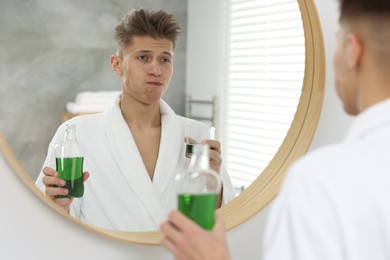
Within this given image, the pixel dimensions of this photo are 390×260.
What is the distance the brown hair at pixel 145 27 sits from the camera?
1.26m

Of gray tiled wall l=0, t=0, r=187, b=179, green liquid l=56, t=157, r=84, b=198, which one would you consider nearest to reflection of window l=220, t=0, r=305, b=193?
gray tiled wall l=0, t=0, r=187, b=179

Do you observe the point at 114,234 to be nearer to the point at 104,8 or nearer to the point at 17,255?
the point at 17,255

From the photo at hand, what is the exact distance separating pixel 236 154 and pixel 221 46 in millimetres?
284

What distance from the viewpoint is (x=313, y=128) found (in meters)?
1.46

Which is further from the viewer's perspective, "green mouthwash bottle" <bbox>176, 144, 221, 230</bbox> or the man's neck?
the man's neck

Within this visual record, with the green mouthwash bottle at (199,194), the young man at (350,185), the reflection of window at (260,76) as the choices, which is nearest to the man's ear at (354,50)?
the young man at (350,185)

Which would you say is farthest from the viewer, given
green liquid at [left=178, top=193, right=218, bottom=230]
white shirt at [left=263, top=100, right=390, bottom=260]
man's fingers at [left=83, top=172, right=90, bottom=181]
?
man's fingers at [left=83, top=172, right=90, bottom=181]

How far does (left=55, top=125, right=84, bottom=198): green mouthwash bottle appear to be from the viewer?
1.18 m

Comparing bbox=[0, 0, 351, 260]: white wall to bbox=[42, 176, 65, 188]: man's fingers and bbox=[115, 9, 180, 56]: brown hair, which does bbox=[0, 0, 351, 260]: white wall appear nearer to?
bbox=[42, 176, 65, 188]: man's fingers

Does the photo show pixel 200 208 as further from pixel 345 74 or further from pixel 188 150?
pixel 188 150

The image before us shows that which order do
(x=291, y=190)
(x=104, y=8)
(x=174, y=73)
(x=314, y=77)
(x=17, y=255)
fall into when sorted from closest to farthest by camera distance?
(x=291, y=190) < (x=17, y=255) < (x=104, y=8) < (x=174, y=73) < (x=314, y=77)

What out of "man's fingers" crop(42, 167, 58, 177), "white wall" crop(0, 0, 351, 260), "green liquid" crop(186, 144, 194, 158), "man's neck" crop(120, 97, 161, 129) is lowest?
"white wall" crop(0, 0, 351, 260)

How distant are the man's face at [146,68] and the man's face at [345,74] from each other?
52 centimetres

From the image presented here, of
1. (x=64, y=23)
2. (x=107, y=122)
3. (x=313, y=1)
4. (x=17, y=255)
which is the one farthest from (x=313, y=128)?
(x=17, y=255)
